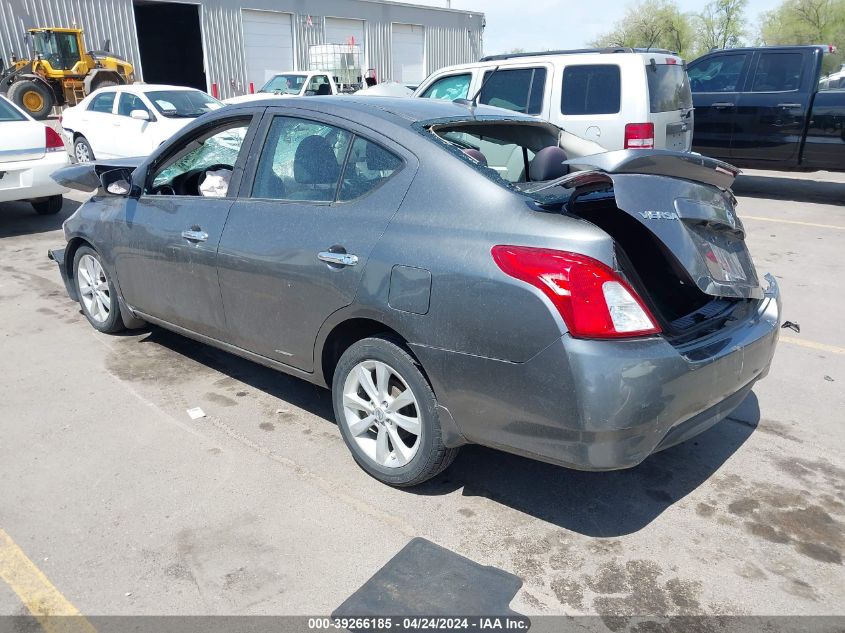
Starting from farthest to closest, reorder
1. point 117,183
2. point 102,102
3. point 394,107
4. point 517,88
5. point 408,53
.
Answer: point 408,53 < point 102,102 < point 517,88 < point 117,183 < point 394,107

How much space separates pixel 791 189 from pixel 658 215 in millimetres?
10477

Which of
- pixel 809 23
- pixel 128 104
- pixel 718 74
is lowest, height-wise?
pixel 128 104

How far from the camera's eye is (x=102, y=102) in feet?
40.8

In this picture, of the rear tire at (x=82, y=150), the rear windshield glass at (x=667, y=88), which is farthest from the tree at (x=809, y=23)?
the rear tire at (x=82, y=150)

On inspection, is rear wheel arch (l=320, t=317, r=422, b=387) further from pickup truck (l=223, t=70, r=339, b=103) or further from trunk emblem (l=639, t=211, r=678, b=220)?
pickup truck (l=223, t=70, r=339, b=103)

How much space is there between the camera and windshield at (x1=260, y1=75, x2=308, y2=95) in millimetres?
19406

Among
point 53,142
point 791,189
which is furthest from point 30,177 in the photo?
point 791,189

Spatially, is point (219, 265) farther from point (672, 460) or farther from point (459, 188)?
point (672, 460)

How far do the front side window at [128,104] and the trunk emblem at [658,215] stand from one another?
10.7m

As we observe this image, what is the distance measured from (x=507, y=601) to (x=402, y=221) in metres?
1.54

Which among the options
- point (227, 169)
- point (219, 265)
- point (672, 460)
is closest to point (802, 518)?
point (672, 460)

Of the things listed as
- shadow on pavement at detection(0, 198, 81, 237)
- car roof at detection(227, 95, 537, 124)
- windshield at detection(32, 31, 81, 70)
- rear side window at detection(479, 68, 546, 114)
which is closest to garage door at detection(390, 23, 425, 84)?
windshield at detection(32, 31, 81, 70)

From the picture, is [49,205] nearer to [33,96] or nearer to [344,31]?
[33,96]

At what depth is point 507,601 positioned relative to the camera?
2559 millimetres
